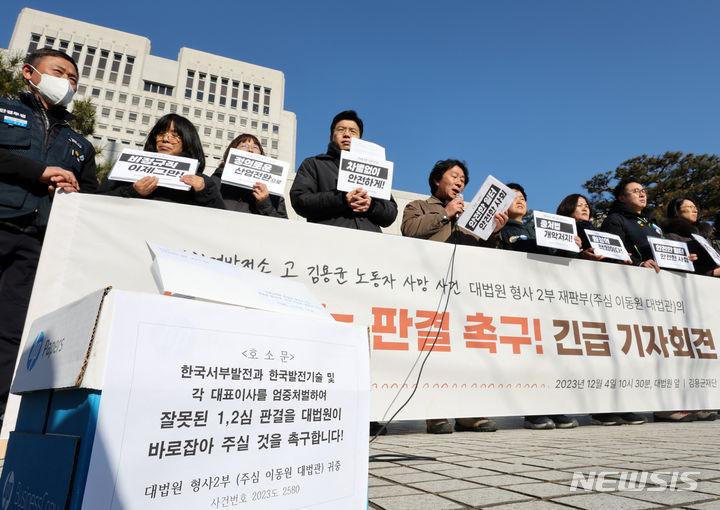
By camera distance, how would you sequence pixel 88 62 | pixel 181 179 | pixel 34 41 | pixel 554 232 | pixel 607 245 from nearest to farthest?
pixel 181 179
pixel 554 232
pixel 607 245
pixel 34 41
pixel 88 62

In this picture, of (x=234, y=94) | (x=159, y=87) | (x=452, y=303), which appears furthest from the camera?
(x=234, y=94)

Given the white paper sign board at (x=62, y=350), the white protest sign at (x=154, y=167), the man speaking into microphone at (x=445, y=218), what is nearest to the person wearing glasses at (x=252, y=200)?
the white protest sign at (x=154, y=167)

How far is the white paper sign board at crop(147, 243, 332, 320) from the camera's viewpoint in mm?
942

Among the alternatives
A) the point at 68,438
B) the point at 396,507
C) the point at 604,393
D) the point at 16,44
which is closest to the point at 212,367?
the point at 68,438

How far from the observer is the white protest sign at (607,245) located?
13.9ft

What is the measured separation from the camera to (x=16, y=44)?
53.2 meters

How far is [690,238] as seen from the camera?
5211 millimetres

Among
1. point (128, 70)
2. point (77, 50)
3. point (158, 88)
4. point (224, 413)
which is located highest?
point (77, 50)

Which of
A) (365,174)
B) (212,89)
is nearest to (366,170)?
(365,174)

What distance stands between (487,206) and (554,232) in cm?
80

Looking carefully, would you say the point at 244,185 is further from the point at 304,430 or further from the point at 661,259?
the point at 661,259

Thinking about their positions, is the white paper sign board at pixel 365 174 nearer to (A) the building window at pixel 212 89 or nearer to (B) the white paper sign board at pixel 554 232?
(B) the white paper sign board at pixel 554 232

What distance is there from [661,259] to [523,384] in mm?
2271

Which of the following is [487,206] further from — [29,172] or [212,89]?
[212,89]
